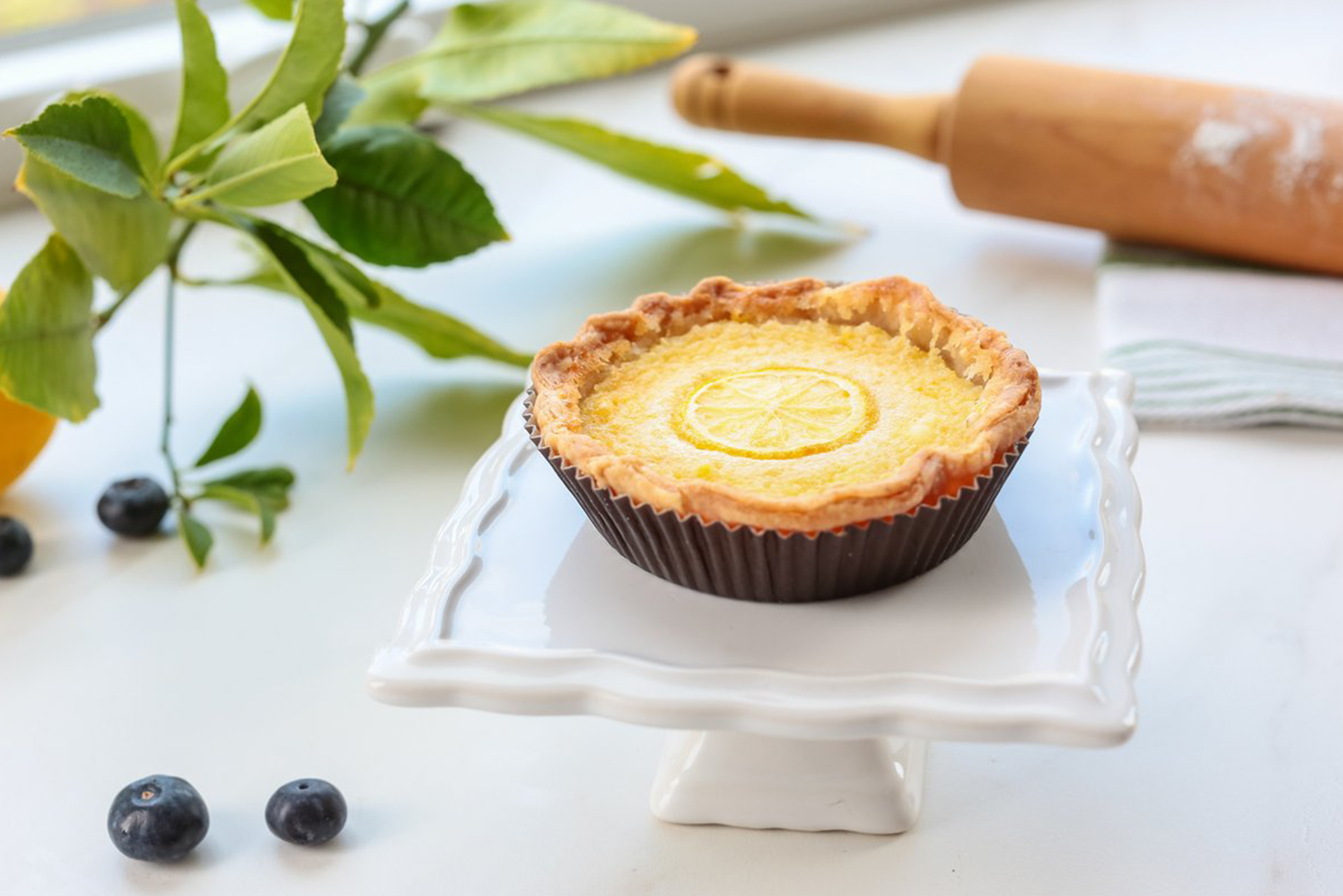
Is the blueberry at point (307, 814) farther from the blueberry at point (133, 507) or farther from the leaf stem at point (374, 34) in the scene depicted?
the leaf stem at point (374, 34)

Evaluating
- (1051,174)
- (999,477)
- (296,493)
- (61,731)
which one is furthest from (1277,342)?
(61,731)

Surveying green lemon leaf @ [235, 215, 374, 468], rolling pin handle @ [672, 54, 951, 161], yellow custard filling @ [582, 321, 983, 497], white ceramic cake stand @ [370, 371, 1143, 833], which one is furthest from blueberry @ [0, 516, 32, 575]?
rolling pin handle @ [672, 54, 951, 161]

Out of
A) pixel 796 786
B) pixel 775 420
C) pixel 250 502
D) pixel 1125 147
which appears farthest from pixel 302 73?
pixel 1125 147

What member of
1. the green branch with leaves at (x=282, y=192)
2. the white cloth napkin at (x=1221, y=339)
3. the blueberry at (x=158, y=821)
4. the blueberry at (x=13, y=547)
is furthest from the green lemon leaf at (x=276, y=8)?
the white cloth napkin at (x=1221, y=339)

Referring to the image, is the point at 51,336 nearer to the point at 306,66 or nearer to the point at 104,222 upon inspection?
the point at 104,222

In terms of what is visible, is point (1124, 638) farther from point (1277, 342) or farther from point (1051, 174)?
point (1051, 174)

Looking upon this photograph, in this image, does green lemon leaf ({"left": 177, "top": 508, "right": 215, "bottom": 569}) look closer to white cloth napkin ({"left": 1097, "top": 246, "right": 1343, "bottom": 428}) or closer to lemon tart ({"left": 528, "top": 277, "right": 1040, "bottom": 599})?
lemon tart ({"left": 528, "top": 277, "right": 1040, "bottom": 599})
